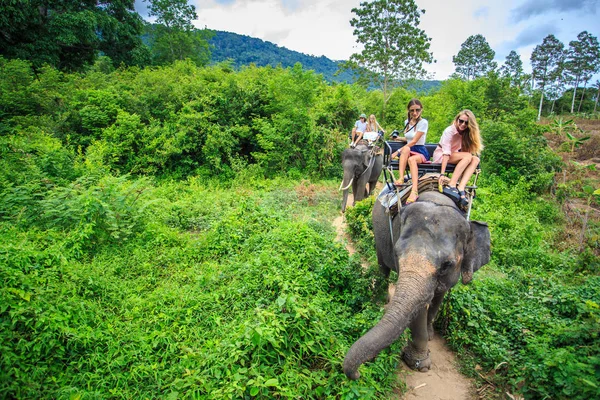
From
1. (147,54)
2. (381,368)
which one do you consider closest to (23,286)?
(381,368)

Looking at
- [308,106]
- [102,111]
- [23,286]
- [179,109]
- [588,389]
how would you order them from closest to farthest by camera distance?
[588,389] → [23,286] → [102,111] → [179,109] → [308,106]

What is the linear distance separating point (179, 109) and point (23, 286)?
9899 mm

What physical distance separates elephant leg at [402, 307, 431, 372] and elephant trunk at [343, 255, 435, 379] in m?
0.89

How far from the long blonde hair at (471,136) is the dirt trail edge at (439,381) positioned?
2669mm

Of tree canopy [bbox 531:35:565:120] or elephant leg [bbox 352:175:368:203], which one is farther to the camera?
tree canopy [bbox 531:35:565:120]

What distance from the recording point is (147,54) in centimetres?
2511

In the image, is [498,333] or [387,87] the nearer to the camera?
[498,333]

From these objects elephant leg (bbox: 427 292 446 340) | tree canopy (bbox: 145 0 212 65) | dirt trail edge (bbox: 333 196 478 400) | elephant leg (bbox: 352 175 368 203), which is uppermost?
tree canopy (bbox: 145 0 212 65)

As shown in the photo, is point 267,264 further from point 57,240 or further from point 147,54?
point 147,54

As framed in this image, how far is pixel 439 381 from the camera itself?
3.86 meters

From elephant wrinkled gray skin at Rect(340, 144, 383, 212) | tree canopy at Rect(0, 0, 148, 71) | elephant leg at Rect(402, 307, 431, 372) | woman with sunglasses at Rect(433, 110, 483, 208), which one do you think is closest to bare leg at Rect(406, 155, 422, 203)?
woman with sunglasses at Rect(433, 110, 483, 208)

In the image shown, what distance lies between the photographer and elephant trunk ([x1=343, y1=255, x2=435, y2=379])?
2711 millimetres

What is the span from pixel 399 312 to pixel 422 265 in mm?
534

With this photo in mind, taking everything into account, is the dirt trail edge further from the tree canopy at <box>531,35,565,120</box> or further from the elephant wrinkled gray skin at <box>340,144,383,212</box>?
the tree canopy at <box>531,35,565,120</box>
